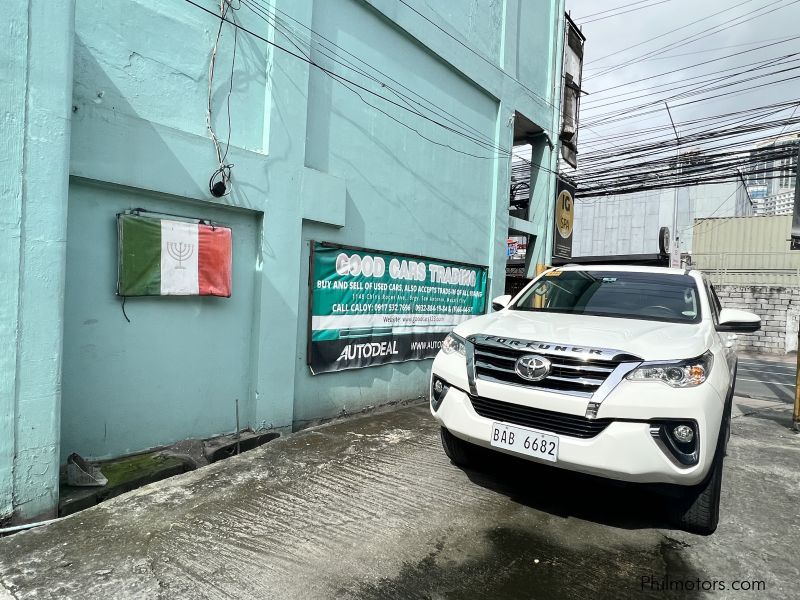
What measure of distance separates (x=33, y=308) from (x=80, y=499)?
1.28 meters

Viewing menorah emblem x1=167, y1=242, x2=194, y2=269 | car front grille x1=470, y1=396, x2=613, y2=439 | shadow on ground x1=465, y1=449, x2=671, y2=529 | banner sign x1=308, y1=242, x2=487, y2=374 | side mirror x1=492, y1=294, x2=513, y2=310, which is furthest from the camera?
banner sign x1=308, y1=242, x2=487, y2=374

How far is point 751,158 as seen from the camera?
1015cm

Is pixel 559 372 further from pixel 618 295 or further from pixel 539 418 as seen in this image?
pixel 618 295

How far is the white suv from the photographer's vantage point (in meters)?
2.67

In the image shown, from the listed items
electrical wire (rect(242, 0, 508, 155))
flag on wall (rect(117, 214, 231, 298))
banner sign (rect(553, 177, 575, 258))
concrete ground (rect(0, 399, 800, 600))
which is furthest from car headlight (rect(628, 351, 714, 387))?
banner sign (rect(553, 177, 575, 258))

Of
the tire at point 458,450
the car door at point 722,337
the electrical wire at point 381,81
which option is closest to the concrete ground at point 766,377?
the car door at point 722,337

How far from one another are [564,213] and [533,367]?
28.4 feet

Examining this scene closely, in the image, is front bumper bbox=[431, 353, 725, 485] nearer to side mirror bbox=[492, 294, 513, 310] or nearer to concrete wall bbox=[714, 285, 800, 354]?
side mirror bbox=[492, 294, 513, 310]

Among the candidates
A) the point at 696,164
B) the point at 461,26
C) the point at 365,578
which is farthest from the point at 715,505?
the point at 696,164

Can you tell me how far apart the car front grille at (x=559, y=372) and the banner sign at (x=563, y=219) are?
7.88 meters

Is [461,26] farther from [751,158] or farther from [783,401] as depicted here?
[783,401]

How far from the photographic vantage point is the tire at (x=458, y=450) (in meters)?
3.87

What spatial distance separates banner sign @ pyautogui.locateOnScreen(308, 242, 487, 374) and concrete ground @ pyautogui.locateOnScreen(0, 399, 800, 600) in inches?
64.9

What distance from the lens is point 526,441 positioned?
293 cm
